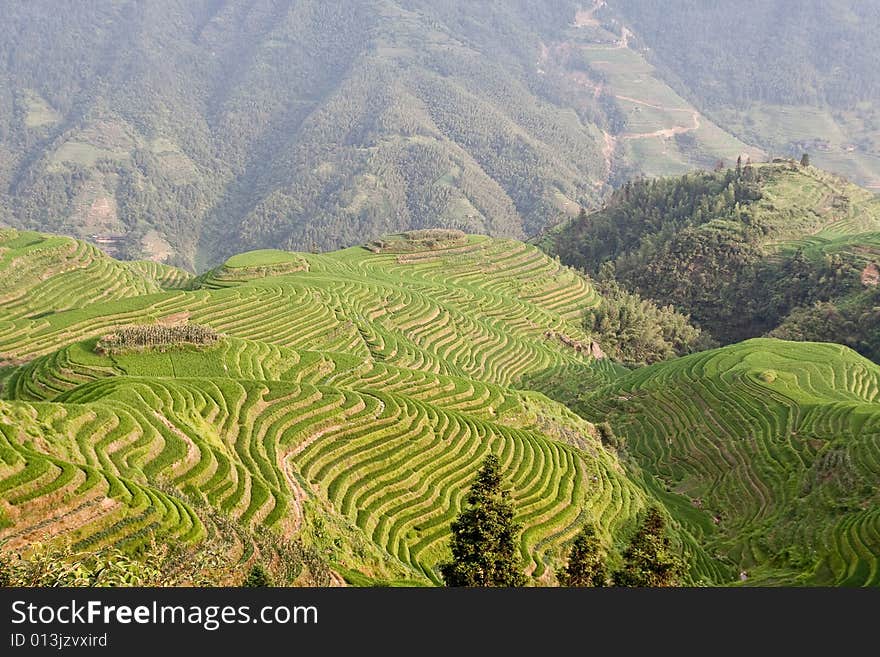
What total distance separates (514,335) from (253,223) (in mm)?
144003

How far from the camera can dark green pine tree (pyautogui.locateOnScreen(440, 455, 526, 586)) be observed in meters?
17.3

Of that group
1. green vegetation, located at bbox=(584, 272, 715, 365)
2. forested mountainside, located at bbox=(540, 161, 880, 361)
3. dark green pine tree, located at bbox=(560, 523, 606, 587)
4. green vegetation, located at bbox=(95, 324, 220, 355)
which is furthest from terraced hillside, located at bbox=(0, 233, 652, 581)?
forested mountainside, located at bbox=(540, 161, 880, 361)

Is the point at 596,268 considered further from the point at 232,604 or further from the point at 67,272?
the point at 232,604

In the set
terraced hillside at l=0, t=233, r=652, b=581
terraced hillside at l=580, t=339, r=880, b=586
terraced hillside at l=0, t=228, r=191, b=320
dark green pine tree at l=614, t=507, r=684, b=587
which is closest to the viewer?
terraced hillside at l=0, t=233, r=652, b=581

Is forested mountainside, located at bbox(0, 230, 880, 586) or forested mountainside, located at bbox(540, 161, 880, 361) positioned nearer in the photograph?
forested mountainside, located at bbox(0, 230, 880, 586)

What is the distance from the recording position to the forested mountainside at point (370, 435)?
18.0 metres

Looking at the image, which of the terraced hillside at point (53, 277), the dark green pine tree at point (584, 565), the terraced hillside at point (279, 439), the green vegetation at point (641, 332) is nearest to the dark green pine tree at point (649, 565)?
the dark green pine tree at point (584, 565)

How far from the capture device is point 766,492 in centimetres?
3428

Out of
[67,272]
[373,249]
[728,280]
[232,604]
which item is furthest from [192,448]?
[728,280]

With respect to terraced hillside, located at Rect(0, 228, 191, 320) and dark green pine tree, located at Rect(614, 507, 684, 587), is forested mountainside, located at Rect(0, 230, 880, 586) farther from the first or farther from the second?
dark green pine tree, located at Rect(614, 507, 684, 587)

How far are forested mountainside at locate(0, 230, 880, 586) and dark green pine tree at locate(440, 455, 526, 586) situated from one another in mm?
2557

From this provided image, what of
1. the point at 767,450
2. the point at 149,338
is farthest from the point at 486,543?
the point at 767,450

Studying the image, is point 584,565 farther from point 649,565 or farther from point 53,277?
point 53,277

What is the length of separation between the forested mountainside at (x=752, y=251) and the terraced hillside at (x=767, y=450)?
72.7ft
